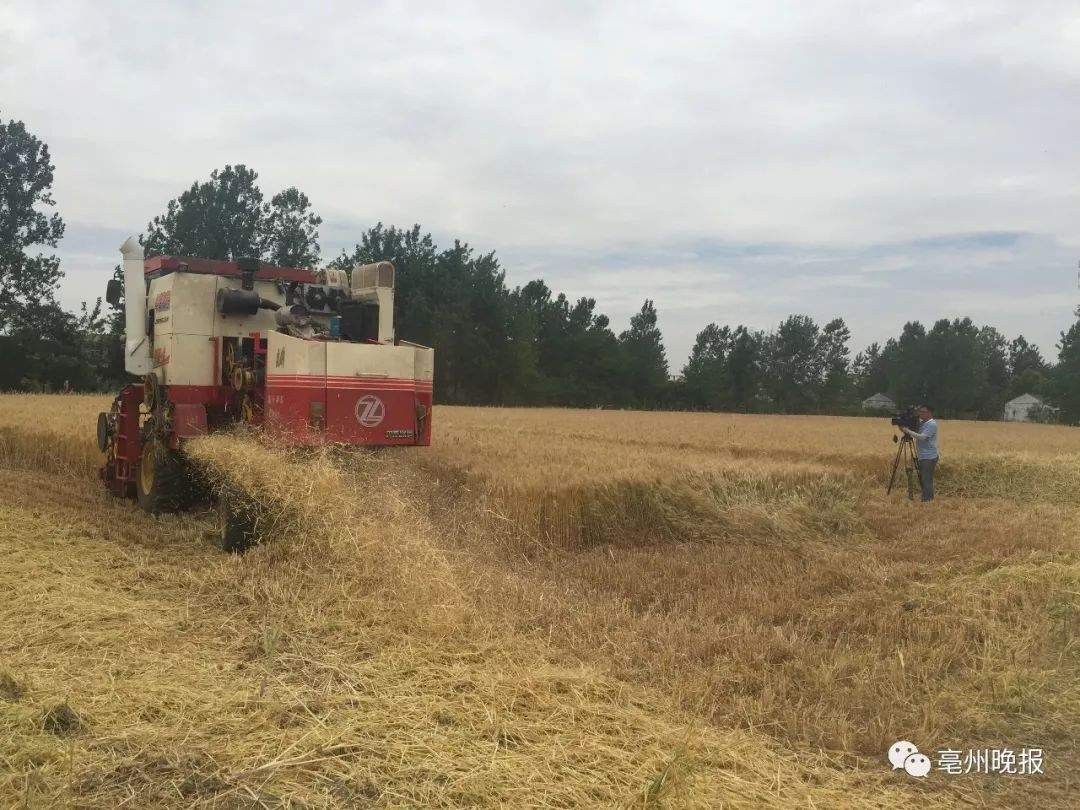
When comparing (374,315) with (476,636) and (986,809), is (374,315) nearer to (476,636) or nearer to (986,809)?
(476,636)

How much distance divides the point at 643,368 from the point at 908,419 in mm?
54048

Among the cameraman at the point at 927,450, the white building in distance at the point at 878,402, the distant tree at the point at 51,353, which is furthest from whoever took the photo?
the white building in distance at the point at 878,402

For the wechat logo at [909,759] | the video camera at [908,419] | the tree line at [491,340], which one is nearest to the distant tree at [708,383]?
the tree line at [491,340]

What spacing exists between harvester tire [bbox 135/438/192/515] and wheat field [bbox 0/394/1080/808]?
255 mm

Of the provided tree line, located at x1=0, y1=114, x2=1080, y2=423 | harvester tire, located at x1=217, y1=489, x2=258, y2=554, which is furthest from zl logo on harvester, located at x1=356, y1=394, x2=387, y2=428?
tree line, located at x1=0, y1=114, x2=1080, y2=423

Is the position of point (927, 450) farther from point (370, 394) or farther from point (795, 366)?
point (795, 366)

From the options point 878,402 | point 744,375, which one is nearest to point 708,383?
point 744,375

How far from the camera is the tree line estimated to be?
39.7 m

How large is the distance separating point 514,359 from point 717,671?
4958 cm

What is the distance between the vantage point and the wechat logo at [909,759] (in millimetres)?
3795

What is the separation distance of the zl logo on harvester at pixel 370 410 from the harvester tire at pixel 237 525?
4.04 feet

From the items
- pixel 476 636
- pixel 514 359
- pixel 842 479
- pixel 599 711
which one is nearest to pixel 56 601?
pixel 476 636

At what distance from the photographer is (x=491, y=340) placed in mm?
54219

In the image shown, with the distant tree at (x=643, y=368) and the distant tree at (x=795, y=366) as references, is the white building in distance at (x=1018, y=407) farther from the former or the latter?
the distant tree at (x=643, y=368)
